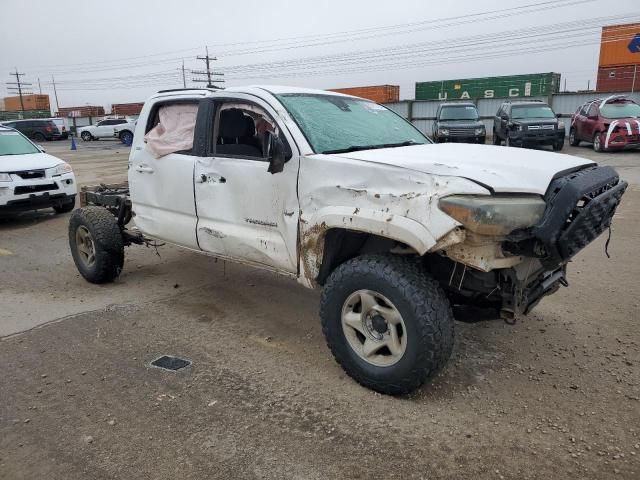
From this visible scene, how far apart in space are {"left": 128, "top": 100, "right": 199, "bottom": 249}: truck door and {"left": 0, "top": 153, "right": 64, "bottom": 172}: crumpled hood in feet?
16.1

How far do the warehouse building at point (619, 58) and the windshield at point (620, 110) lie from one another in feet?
51.7

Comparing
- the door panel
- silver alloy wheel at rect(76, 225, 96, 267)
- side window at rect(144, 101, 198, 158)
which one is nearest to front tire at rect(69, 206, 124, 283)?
silver alloy wheel at rect(76, 225, 96, 267)

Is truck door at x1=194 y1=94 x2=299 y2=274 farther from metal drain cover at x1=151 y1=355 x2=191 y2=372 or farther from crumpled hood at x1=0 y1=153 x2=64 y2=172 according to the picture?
crumpled hood at x1=0 y1=153 x2=64 y2=172

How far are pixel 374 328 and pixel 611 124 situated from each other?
620 inches

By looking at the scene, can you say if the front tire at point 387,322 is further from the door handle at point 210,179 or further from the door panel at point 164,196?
the door panel at point 164,196

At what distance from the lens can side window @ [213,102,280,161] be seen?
4016 mm

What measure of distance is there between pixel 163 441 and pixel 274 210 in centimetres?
166

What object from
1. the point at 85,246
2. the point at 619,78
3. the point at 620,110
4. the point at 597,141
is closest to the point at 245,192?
the point at 85,246

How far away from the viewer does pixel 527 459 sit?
2604 mm

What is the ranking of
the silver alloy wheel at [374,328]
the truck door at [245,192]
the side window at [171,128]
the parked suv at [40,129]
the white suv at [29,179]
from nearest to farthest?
the silver alloy wheel at [374,328], the truck door at [245,192], the side window at [171,128], the white suv at [29,179], the parked suv at [40,129]

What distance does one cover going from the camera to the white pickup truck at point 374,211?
276 cm

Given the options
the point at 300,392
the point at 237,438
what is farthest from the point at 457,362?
the point at 237,438

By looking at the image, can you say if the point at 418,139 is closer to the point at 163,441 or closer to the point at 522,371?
the point at 522,371

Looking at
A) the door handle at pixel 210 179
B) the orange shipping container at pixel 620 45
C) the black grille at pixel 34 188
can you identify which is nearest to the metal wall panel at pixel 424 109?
the orange shipping container at pixel 620 45
